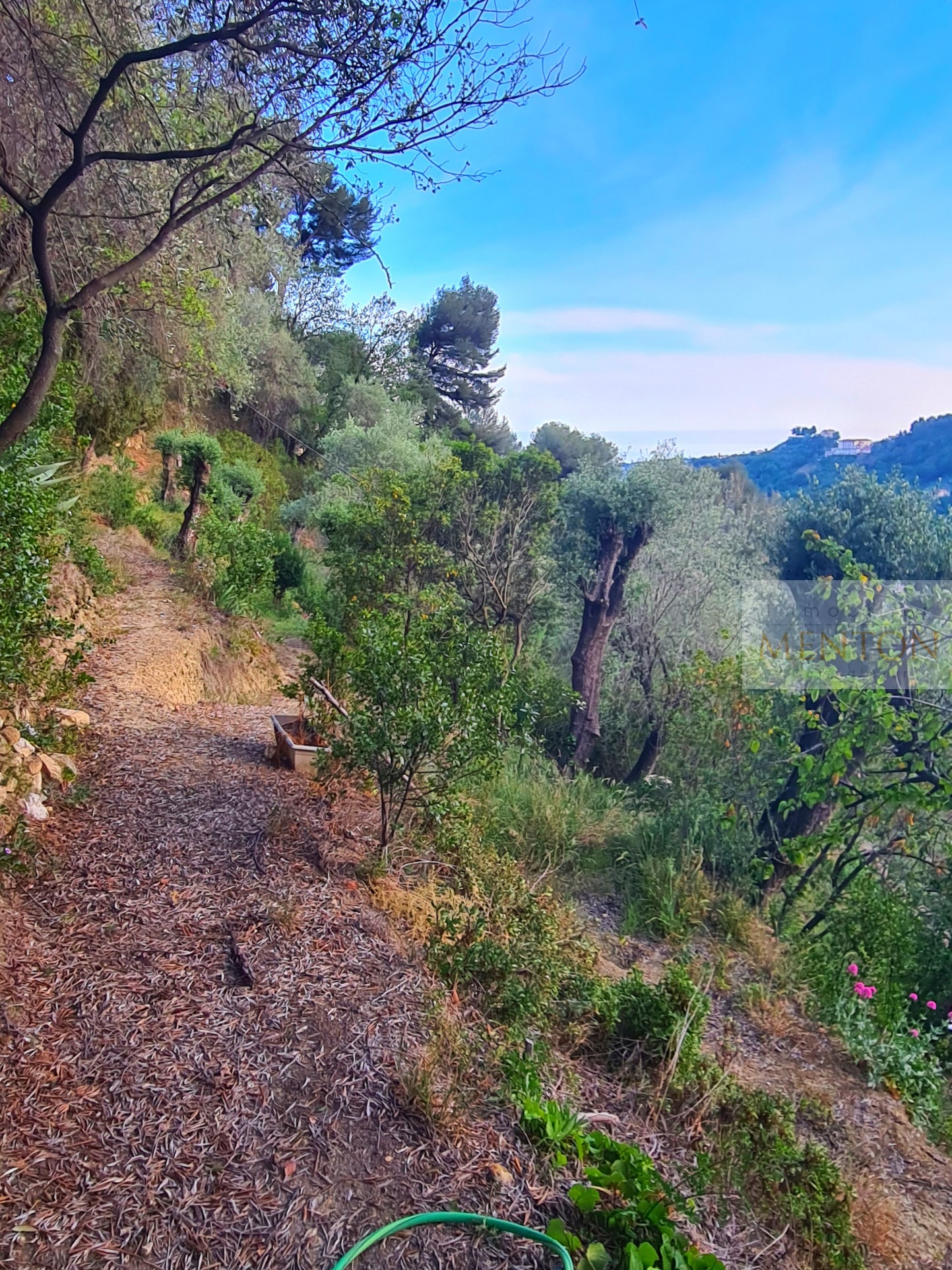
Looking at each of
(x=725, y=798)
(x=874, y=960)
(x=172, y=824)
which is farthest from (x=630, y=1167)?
(x=725, y=798)

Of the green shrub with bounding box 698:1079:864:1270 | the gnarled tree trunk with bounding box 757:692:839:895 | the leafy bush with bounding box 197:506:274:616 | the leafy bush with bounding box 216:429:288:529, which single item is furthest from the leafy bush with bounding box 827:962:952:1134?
the leafy bush with bounding box 216:429:288:529

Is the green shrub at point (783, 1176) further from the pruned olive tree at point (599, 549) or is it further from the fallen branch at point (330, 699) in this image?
the pruned olive tree at point (599, 549)

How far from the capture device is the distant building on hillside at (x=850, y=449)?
815cm

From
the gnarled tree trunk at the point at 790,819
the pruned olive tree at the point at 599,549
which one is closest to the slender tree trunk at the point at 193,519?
the pruned olive tree at the point at 599,549

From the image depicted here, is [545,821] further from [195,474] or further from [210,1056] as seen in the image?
[195,474]

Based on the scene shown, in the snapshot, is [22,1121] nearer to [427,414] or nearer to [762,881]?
[762,881]

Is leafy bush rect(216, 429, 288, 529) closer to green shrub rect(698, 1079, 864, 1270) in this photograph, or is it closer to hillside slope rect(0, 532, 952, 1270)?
hillside slope rect(0, 532, 952, 1270)

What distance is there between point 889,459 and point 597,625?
3.69 metres

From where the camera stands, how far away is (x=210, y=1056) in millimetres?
2018

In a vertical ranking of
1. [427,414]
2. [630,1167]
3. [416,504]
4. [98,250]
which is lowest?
[630,1167]

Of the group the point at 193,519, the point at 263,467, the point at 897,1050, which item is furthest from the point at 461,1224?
the point at 263,467

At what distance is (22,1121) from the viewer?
1.71 m

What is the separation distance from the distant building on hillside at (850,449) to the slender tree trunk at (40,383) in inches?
305

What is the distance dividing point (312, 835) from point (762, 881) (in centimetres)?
318
